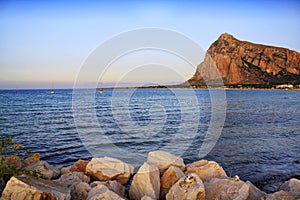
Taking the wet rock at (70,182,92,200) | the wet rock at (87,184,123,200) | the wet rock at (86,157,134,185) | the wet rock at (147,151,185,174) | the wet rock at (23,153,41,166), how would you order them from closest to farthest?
the wet rock at (87,184,123,200)
the wet rock at (70,182,92,200)
the wet rock at (86,157,134,185)
the wet rock at (147,151,185,174)
the wet rock at (23,153,41,166)

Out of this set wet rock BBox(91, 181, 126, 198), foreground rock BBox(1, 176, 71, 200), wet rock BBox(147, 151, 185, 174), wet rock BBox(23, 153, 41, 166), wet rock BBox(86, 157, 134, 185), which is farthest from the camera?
wet rock BBox(23, 153, 41, 166)

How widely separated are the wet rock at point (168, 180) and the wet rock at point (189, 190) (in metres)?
1.04

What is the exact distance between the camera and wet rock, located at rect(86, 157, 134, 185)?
7895 millimetres

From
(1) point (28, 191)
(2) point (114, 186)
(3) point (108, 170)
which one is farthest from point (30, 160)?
(1) point (28, 191)

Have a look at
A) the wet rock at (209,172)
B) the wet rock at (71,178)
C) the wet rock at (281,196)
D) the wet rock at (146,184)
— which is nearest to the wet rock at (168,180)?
the wet rock at (146,184)

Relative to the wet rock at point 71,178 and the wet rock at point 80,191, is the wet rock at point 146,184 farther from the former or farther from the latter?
the wet rock at point 71,178

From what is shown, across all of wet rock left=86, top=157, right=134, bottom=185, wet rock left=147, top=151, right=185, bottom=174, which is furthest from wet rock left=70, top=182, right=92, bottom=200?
wet rock left=147, top=151, right=185, bottom=174

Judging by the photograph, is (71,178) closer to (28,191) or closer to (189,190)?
(28,191)

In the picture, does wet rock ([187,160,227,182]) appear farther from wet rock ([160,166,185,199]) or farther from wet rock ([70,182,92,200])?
wet rock ([70,182,92,200])

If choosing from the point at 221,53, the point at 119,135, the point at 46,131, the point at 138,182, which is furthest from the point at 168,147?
the point at 221,53

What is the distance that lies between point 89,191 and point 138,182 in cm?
124

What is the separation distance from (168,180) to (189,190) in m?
1.40

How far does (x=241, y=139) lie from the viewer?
58.9ft

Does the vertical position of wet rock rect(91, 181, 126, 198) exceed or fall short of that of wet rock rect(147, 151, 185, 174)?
it falls short
